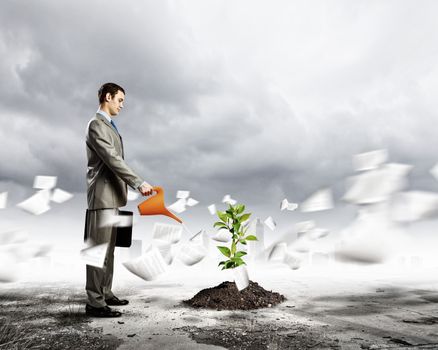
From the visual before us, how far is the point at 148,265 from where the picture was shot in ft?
11.2

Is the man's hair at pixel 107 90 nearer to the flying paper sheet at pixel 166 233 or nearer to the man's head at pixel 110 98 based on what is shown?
the man's head at pixel 110 98

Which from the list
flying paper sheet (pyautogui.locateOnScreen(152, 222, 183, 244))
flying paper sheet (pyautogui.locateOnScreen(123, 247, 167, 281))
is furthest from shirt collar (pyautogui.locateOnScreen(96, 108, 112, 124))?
flying paper sheet (pyautogui.locateOnScreen(123, 247, 167, 281))

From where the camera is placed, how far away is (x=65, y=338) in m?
2.64

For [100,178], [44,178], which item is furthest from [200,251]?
[44,178]

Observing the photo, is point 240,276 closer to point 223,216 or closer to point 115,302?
point 223,216

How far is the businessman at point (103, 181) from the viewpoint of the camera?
127 inches

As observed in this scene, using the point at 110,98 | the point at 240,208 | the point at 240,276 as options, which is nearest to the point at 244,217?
the point at 240,208

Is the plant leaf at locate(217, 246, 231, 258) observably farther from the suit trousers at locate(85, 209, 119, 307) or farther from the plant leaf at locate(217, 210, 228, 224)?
the suit trousers at locate(85, 209, 119, 307)

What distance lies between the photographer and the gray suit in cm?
325

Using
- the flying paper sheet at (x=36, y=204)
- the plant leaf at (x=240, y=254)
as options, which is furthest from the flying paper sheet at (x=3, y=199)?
the plant leaf at (x=240, y=254)

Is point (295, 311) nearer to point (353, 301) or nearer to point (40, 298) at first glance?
point (353, 301)

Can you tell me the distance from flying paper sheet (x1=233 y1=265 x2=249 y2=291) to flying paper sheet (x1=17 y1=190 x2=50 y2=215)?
2.00 metres

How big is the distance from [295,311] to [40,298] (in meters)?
2.59

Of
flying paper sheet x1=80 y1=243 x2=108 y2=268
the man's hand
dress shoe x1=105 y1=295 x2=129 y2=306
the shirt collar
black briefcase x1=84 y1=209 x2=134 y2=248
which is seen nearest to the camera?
the man's hand
